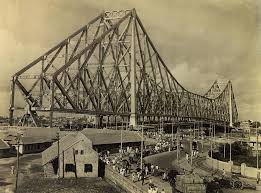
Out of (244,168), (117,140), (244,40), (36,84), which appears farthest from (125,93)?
(244,40)

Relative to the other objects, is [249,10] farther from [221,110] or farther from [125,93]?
[221,110]

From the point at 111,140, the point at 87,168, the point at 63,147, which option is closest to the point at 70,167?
the point at 87,168

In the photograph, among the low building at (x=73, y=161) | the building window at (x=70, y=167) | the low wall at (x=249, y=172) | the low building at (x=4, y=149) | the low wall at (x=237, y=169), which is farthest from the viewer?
the low building at (x=4, y=149)

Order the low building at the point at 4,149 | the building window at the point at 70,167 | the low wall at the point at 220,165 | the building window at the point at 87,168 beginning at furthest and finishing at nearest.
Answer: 1. the low building at the point at 4,149
2. the low wall at the point at 220,165
3. the building window at the point at 87,168
4. the building window at the point at 70,167

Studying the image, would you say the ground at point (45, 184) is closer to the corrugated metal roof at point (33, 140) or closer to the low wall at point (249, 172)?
the corrugated metal roof at point (33, 140)

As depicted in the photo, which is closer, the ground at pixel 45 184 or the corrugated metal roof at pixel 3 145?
the ground at pixel 45 184

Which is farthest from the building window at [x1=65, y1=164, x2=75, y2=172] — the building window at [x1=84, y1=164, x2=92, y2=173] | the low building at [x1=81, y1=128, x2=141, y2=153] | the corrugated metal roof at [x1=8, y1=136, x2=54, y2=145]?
the corrugated metal roof at [x1=8, y1=136, x2=54, y2=145]

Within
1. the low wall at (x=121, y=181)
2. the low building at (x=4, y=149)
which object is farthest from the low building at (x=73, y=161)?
the low building at (x=4, y=149)
